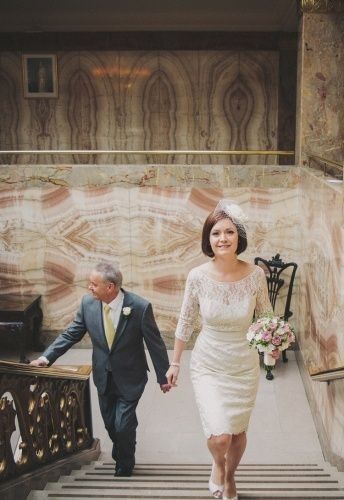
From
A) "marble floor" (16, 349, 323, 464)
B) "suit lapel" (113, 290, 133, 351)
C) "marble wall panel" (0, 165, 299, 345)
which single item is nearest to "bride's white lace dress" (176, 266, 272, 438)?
"suit lapel" (113, 290, 133, 351)

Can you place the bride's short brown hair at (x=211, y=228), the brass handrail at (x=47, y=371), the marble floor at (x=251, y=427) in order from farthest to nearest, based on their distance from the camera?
the marble floor at (x=251, y=427), the bride's short brown hair at (x=211, y=228), the brass handrail at (x=47, y=371)

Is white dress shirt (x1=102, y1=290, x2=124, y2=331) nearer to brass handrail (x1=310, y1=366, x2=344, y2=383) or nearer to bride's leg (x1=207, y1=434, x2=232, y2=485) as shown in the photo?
bride's leg (x1=207, y1=434, x2=232, y2=485)

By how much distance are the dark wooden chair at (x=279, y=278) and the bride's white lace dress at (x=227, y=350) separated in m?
3.85

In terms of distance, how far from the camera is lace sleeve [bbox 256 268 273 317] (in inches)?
161

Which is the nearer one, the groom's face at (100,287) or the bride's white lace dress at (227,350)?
the bride's white lace dress at (227,350)

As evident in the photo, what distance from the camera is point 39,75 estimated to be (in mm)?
11969

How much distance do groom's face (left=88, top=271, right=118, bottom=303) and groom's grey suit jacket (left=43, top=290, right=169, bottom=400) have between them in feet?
0.51

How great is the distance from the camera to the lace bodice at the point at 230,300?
4020 millimetres

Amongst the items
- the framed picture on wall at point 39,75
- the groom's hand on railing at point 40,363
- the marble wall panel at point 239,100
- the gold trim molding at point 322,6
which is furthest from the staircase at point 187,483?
the framed picture on wall at point 39,75

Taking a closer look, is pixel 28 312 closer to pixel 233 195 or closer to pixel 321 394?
pixel 233 195

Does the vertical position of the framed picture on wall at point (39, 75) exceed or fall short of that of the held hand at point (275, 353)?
it exceeds it

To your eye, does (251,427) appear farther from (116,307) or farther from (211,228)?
(211,228)

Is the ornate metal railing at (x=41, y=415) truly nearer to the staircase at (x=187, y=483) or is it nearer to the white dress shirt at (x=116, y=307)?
the staircase at (x=187, y=483)

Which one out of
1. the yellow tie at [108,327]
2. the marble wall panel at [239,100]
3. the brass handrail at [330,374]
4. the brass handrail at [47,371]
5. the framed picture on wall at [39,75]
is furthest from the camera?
the framed picture on wall at [39,75]
